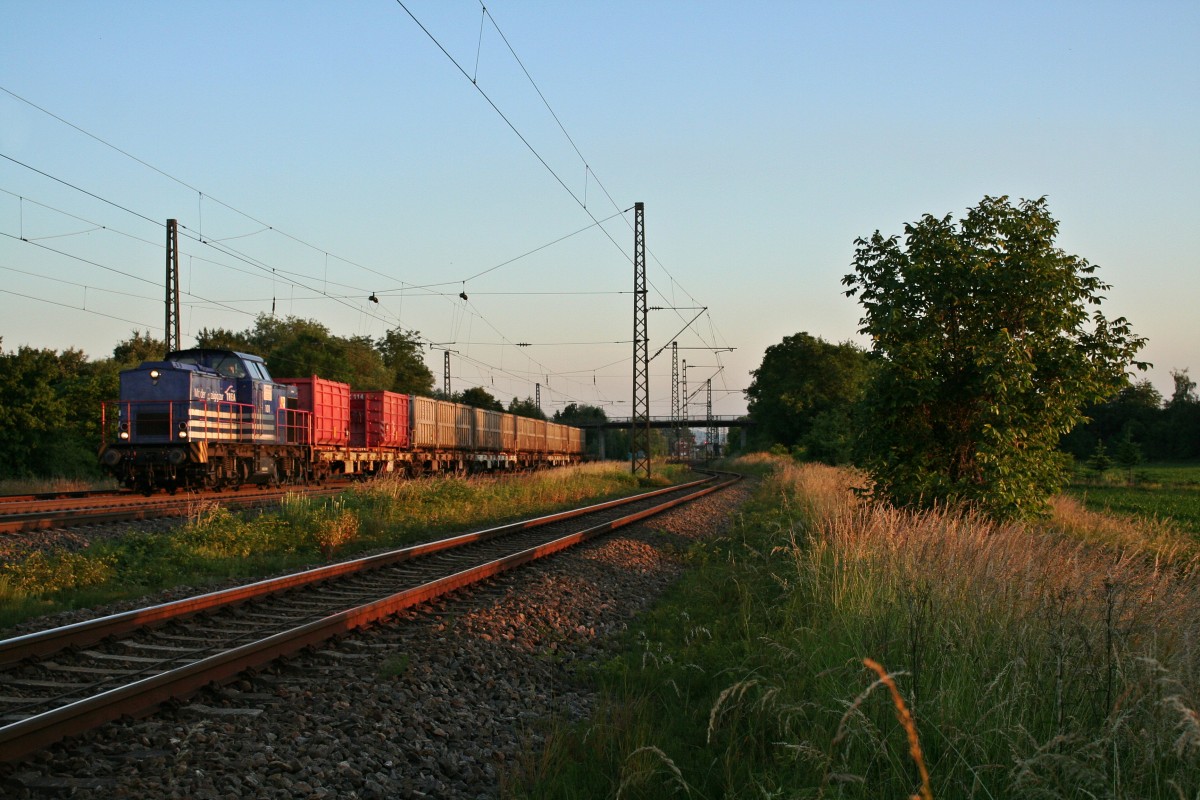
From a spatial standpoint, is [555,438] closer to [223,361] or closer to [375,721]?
[223,361]

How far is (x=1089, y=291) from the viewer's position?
36.7 feet

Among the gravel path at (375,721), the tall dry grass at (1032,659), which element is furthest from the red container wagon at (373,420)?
the tall dry grass at (1032,659)

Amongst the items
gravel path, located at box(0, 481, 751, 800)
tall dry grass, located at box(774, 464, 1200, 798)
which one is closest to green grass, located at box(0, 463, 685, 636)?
gravel path, located at box(0, 481, 751, 800)

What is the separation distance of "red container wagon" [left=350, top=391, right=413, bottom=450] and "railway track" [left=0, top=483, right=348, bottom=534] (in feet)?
27.2

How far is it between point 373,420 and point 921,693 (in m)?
27.6

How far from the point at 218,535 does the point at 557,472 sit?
2106 centimetres

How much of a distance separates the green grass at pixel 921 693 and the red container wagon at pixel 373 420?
24.1 meters

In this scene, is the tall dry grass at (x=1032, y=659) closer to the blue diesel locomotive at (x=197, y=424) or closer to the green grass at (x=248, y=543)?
the green grass at (x=248, y=543)

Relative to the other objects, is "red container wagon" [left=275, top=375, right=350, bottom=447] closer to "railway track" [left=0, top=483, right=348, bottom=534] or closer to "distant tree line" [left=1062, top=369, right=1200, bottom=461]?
"railway track" [left=0, top=483, right=348, bottom=534]

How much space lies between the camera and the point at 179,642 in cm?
683

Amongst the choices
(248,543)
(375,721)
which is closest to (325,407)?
(248,543)

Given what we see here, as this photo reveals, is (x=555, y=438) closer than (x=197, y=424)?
No

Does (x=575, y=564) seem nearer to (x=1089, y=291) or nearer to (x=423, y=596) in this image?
(x=423, y=596)

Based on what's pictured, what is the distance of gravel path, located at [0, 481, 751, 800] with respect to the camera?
4199 millimetres
